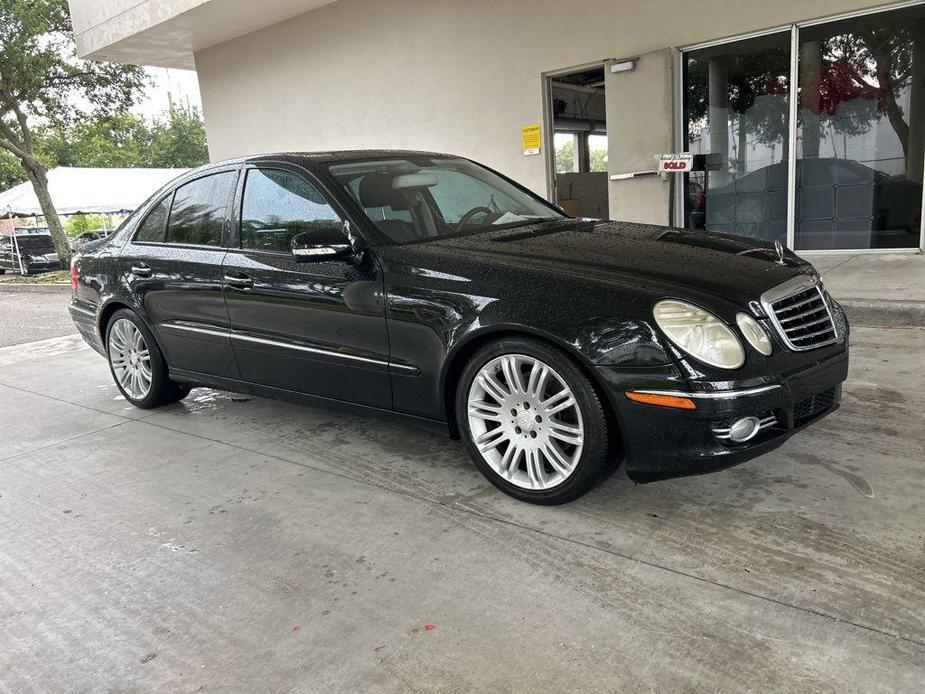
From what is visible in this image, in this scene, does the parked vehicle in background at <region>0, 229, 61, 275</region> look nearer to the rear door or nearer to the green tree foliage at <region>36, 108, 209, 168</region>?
the rear door

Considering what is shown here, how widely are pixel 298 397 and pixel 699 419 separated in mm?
2188

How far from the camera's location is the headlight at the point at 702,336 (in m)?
2.64

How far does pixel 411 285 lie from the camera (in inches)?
129

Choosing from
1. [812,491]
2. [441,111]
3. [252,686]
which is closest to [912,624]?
[812,491]

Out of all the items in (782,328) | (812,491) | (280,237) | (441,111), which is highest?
(441,111)

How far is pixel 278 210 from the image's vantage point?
3.88m

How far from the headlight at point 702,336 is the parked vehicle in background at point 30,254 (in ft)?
74.9

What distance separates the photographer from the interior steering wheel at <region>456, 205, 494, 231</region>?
12.4 ft

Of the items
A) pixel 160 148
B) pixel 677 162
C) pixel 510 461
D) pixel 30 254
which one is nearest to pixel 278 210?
pixel 510 461

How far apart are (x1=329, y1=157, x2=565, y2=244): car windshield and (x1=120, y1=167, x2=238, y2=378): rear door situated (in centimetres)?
91

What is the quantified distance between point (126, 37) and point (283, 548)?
13.0 metres

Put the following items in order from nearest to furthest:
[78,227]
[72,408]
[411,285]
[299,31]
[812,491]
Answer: [812,491] → [411,285] → [72,408] → [299,31] → [78,227]

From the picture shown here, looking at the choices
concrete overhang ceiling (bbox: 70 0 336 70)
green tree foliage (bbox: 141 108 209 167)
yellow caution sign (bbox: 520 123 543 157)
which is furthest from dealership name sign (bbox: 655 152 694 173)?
green tree foliage (bbox: 141 108 209 167)

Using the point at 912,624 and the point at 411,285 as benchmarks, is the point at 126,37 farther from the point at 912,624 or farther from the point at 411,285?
the point at 912,624
